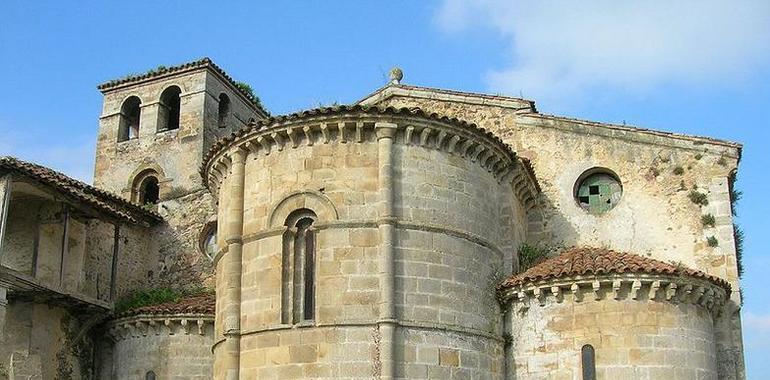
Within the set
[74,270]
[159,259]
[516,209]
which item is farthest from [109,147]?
[516,209]

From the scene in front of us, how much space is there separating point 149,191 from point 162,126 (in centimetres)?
197

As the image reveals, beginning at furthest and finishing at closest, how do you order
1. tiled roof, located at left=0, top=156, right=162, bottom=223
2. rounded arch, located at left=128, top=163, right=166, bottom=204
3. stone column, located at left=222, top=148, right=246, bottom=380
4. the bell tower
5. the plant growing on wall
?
rounded arch, located at left=128, top=163, right=166, bottom=204 → the bell tower → tiled roof, located at left=0, top=156, right=162, bottom=223 → the plant growing on wall → stone column, located at left=222, top=148, right=246, bottom=380

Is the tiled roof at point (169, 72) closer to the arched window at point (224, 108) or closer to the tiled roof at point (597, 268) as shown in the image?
the arched window at point (224, 108)

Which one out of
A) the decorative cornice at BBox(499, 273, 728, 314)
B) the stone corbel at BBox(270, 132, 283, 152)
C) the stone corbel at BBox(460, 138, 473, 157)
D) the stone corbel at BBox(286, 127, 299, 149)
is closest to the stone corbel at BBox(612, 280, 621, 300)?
the decorative cornice at BBox(499, 273, 728, 314)

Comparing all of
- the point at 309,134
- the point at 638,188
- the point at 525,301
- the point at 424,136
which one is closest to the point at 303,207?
the point at 309,134

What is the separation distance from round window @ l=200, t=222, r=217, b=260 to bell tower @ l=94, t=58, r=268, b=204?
2462 mm

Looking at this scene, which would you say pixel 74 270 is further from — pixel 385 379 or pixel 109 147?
pixel 385 379

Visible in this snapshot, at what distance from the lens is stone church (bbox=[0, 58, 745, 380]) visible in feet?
44.3

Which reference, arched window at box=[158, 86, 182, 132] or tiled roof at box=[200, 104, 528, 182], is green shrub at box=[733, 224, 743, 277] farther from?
arched window at box=[158, 86, 182, 132]

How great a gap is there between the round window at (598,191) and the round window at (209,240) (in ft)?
30.3

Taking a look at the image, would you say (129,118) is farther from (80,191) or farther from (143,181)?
(80,191)

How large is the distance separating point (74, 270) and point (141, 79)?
29.3 ft

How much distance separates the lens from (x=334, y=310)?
1328 cm

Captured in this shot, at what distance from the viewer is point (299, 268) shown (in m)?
13.8
